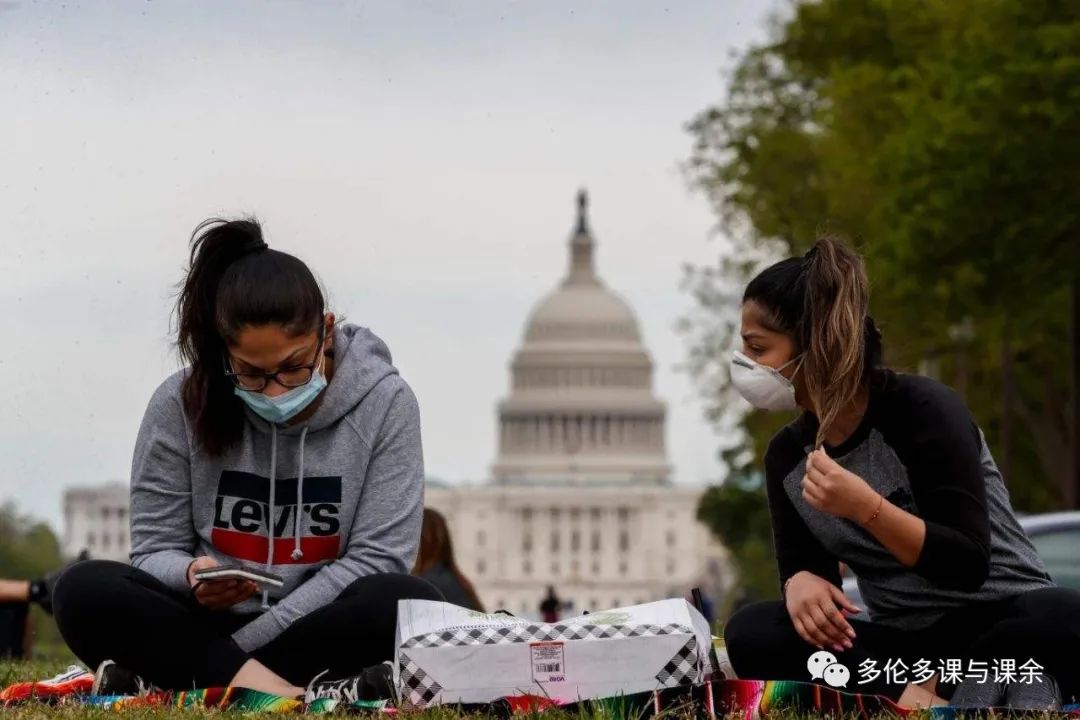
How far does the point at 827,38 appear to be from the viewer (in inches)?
1383

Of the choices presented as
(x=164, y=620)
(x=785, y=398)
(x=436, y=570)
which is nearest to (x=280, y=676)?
(x=164, y=620)

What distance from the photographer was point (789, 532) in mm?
7391

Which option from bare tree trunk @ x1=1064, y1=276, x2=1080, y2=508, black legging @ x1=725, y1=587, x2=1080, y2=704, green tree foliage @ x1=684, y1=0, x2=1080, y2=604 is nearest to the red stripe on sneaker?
black legging @ x1=725, y1=587, x2=1080, y2=704

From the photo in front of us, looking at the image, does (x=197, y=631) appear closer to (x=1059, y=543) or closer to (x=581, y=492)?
(x=1059, y=543)

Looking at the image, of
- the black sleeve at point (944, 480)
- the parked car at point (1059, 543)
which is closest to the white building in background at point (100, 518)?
the parked car at point (1059, 543)

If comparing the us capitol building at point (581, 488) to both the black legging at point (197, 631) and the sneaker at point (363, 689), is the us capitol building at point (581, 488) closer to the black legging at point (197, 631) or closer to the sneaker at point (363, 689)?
the black legging at point (197, 631)

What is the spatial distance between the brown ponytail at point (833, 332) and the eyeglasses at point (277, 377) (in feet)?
4.56

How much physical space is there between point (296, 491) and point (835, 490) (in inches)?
65.9

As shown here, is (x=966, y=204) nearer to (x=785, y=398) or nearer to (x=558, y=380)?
(x=785, y=398)

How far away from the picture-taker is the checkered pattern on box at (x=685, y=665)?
22.6 feet

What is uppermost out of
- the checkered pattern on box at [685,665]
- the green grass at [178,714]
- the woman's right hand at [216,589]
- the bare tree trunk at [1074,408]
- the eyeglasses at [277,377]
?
the bare tree trunk at [1074,408]

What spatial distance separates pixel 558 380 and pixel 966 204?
13149cm

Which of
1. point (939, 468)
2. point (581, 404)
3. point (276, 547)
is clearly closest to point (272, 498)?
point (276, 547)

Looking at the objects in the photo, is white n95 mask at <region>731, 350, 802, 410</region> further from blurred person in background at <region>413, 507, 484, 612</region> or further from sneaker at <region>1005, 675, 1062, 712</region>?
blurred person in background at <region>413, 507, 484, 612</region>
